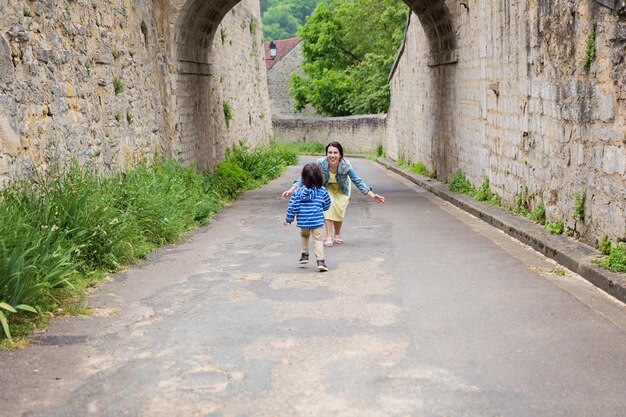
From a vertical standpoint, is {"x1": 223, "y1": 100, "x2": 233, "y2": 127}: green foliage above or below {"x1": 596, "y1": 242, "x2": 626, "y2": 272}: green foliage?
above

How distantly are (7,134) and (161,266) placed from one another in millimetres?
2001

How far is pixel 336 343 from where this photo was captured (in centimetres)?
538

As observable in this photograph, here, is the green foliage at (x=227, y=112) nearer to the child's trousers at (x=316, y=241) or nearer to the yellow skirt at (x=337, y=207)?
the yellow skirt at (x=337, y=207)

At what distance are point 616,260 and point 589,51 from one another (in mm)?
2335

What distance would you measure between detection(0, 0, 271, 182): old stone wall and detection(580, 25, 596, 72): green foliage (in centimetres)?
579

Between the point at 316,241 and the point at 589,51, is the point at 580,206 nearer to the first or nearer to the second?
the point at 589,51

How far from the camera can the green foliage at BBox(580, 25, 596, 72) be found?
8273 millimetres

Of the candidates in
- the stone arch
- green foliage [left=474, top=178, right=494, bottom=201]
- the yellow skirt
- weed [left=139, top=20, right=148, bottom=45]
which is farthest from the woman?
the stone arch

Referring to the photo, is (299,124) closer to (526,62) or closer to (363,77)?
(363,77)

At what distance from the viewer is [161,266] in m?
8.61

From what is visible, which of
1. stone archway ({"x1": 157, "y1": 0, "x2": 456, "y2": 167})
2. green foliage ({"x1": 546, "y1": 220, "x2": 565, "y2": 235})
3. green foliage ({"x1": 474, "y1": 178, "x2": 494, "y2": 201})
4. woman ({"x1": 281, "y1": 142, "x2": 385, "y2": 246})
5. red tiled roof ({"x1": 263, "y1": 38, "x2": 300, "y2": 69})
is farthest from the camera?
red tiled roof ({"x1": 263, "y1": 38, "x2": 300, "y2": 69})

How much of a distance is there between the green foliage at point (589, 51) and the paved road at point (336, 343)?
6.64ft

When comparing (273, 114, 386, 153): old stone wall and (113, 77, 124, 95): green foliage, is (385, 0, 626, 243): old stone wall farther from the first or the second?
(273, 114, 386, 153): old stone wall

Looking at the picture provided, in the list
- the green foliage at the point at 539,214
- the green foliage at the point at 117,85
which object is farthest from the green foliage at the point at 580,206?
the green foliage at the point at 117,85
